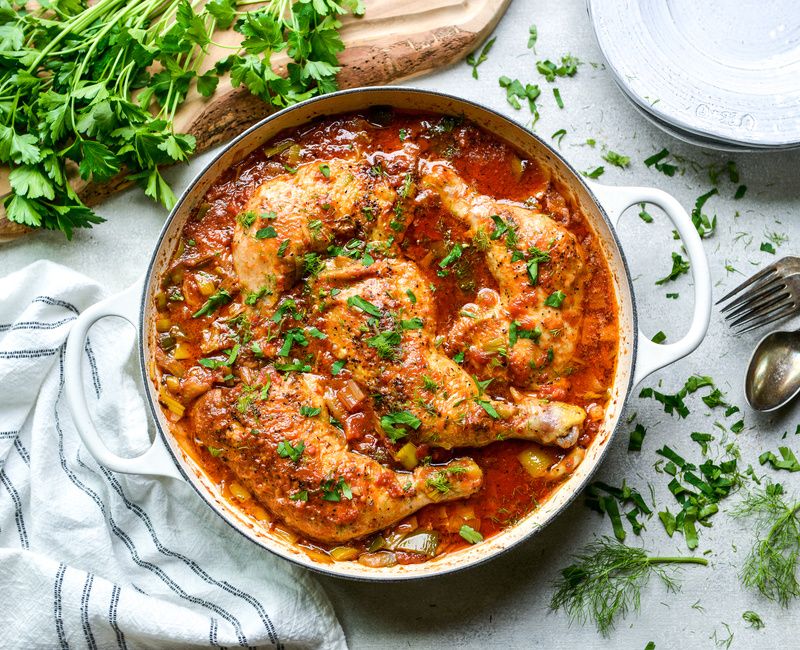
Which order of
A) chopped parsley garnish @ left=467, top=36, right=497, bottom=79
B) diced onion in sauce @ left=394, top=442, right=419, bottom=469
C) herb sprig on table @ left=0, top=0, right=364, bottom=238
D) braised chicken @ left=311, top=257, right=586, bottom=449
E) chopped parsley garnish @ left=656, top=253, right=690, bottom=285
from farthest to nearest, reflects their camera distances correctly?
chopped parsley garnish @ left=467, top=36, right=497, bottom=79
chopped parsley garnish @ left=656, top=253, right=690, bottom=285
herb sprig on table @ left=0, top=0, right=364, bottom=238
diced onion in sauce @ left=394, top=442, right=419, bottom=469
braised chicken @ left=311, top=257, right=586, bottom=449

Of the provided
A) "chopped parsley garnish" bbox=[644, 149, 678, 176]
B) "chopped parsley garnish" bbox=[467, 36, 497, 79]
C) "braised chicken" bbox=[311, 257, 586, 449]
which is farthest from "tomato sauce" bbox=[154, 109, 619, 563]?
"chopped parsley garnish" bbox=[644, 149, 678, 176]

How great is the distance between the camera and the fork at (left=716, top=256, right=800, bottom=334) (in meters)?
3.78

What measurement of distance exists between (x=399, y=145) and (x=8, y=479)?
2.51 metres

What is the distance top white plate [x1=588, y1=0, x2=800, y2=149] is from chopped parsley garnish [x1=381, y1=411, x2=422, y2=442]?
1.91 m

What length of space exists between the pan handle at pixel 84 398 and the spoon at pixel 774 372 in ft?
9.17

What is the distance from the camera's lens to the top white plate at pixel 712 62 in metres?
3.82

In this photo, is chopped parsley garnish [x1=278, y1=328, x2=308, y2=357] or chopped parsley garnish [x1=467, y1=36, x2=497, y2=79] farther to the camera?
chopped parsley garnish [x1=467, y1=36, x2=497, y2=79]

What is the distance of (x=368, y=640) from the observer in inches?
153

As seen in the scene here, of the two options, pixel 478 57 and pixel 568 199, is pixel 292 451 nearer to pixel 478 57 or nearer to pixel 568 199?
pixel 568 199

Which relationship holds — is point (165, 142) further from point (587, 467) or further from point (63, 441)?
point (587, 467)

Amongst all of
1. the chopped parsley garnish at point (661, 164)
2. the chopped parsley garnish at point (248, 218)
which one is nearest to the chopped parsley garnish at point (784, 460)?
the chopped parsley garnish at point (661, 164)

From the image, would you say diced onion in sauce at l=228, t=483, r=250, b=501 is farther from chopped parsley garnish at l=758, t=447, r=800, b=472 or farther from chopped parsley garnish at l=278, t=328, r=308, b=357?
chopped parsley garnish at l=758, t=447, r=800, b=472

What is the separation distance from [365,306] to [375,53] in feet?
4.53

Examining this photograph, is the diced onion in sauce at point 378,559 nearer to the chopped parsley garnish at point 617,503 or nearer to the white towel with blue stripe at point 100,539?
the white towel with blue stripe at point 100,539
